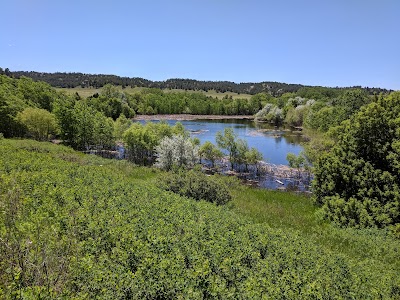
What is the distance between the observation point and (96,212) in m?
10.3

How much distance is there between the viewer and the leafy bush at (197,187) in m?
21.9

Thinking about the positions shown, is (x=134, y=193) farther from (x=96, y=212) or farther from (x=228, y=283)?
(x=228, y=283)

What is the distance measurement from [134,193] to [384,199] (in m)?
18.8

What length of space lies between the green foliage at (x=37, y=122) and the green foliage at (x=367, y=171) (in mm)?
50947

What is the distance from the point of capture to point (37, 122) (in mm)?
58188

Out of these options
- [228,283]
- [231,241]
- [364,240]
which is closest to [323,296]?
[228,283]

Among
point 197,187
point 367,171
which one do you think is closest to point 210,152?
point 367,171

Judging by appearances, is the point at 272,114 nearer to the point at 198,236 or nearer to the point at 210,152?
the point at 210,152

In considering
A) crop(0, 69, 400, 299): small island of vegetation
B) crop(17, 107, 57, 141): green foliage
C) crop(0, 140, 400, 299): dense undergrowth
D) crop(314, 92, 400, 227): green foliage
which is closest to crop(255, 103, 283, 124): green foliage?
crop(17, 107, 57, 141): green foliage

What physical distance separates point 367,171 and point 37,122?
54.9m

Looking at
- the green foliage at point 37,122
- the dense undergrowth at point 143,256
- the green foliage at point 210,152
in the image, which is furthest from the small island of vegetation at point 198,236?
the green foliage at point 37,122

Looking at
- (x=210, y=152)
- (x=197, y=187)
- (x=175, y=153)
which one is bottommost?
(x=210, y=152)

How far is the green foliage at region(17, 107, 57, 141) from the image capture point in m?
56.4

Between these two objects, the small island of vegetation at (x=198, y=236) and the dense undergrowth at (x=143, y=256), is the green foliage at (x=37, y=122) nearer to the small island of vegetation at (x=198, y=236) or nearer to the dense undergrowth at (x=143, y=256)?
the small island of vegetation at (x=198, y=236)
